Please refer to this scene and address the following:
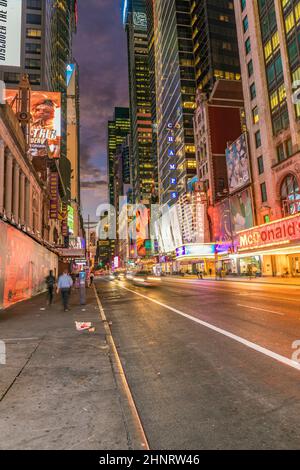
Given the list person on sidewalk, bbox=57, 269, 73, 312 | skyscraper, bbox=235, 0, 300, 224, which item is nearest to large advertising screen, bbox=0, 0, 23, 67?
person on sidewalk, bbox=57, 269, 73, 312

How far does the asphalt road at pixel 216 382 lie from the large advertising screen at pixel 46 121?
40705 millimetres

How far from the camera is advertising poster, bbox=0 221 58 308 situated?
53.5 ft

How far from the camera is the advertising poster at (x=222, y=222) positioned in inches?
2366

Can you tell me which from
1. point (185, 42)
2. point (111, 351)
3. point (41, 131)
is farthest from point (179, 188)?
point (111, 351)

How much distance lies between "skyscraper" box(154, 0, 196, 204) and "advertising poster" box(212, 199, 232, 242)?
37894 millimetres

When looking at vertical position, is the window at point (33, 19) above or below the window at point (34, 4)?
below

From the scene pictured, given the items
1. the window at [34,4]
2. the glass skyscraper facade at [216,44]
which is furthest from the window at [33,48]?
the glass skyscraper facade at [216,44]

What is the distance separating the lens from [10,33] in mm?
15805

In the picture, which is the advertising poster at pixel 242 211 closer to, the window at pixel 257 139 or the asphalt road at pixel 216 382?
the window at pixel 257 139

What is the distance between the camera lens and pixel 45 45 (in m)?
88.9

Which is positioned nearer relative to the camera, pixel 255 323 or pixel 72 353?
pixel 72 353

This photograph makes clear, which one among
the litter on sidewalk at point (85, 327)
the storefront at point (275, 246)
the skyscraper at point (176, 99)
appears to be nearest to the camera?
the litter on sidewalk at point (85, 327)
